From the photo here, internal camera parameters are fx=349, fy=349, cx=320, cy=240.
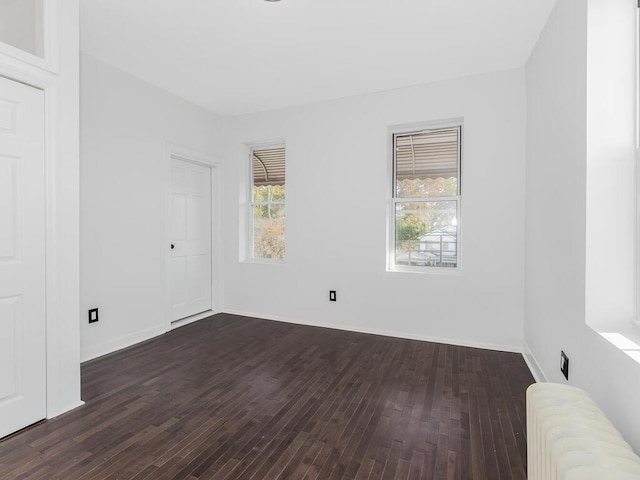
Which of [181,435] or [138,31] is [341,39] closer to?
[138,31]

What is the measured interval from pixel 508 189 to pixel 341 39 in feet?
6.85

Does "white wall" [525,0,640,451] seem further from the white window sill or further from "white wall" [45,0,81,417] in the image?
"white wall" [45,0,81,417]

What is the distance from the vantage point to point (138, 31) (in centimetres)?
277

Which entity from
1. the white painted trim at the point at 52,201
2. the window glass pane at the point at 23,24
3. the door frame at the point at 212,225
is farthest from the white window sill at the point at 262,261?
the window glass pane at the point at 23,24


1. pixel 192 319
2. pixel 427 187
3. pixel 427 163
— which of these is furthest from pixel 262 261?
pixel 427 163

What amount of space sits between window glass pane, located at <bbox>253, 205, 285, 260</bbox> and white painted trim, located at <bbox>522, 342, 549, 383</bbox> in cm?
289

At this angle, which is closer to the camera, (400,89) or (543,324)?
(543,324)

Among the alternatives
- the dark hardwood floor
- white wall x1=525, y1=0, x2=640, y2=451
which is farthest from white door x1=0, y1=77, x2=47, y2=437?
white wall x1=525, y1=0, x2=640, y2=451

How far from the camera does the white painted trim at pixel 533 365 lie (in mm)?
2719

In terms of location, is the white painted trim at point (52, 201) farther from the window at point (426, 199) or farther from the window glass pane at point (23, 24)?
the window at point (426, 199)

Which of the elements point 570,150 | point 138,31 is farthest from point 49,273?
point 570,150

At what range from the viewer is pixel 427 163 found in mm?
3840

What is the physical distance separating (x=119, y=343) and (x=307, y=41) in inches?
130

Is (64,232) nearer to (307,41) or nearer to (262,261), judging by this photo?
(307,41)
